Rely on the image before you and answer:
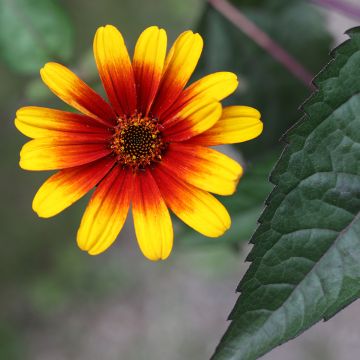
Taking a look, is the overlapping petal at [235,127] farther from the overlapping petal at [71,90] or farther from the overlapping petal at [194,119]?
the overlapping petal at [71,90]

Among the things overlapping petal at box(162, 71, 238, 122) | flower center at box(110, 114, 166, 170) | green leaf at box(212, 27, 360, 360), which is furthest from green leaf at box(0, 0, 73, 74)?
green leaf at box(212, 27, 360, 360)

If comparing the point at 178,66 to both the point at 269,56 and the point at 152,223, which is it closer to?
the point at 152,223

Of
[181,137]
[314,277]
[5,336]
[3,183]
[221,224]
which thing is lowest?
[314,277]

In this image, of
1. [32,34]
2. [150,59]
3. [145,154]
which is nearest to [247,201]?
[145,154]

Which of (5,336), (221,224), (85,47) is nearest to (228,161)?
(221,224)

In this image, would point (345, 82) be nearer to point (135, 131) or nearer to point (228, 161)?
point (228, 161)

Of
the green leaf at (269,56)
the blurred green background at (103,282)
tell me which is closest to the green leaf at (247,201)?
the green leaf at (269,56)
